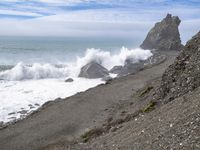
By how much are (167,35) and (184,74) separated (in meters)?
55.2

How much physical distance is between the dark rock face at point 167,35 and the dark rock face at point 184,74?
5004 cm

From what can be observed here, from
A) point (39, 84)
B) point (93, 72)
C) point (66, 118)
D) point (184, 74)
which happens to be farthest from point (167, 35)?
point (184, 74)

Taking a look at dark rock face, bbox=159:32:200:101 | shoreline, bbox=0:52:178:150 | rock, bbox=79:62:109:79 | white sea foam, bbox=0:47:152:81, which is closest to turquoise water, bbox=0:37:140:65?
white sea foam, bbox=0:47:152:81

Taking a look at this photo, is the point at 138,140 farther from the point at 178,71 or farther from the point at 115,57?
the point at 115,57

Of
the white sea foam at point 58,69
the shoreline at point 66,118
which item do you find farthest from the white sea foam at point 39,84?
the shoreline at point 66,118

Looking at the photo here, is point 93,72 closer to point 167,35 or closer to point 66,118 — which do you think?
point 66,118

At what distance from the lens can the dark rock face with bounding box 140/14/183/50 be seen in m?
68.5

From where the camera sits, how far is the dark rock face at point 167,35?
6850 cm

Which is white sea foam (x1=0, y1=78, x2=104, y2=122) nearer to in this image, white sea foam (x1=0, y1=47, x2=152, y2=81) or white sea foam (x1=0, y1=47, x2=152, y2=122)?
white sea foam (x1=0, y1=47, x2=152, y2=122)

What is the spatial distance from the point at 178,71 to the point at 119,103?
339 inches

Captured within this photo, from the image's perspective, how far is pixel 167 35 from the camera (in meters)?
70.6

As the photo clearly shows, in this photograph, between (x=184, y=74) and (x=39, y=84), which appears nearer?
(x=184, y=74)

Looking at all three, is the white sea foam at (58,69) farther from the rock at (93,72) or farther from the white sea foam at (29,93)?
the rock at (93,72)

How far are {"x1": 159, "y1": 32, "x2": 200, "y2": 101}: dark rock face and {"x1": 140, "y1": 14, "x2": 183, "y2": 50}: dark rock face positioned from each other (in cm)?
5004
